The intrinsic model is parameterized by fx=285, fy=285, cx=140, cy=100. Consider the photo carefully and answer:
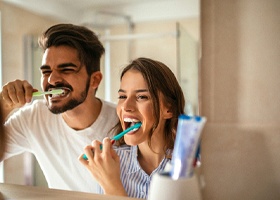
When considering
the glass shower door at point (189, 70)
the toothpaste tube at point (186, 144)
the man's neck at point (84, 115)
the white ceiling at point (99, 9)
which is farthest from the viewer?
the man's neck at point (84, 115)

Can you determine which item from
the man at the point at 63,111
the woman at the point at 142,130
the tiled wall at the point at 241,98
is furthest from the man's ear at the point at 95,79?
the tiled wall at the point at 241,98

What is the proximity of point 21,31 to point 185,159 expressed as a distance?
670 mm

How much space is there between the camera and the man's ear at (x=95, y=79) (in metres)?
0.76

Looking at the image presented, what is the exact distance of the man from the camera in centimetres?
72

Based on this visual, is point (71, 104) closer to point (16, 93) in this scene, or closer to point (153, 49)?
point (16, 93)

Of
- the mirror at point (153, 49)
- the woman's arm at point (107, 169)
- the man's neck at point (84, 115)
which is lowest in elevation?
the woman's arm at point (107, 169)

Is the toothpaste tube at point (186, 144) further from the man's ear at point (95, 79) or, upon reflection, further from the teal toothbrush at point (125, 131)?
the man's ear at point (95, 79)

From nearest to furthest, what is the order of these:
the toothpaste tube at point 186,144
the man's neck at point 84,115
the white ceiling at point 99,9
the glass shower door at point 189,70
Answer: the toothpaste tube at point 186,144 < the glass shower door at point 189,70 < the white ceiling at point 99,9 < the man's neck at point 84,115

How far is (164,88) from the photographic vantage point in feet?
2.07

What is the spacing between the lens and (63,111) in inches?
29.3

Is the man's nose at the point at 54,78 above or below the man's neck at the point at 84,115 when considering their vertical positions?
above

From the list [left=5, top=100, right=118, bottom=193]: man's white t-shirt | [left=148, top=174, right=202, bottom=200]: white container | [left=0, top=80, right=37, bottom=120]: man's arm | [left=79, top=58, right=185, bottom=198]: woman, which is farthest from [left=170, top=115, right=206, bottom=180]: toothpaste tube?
[left=0, top=80, right=37, bottom=120]: man's arm

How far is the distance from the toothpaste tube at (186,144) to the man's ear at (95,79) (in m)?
0.42

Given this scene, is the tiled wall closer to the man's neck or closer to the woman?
the woman
